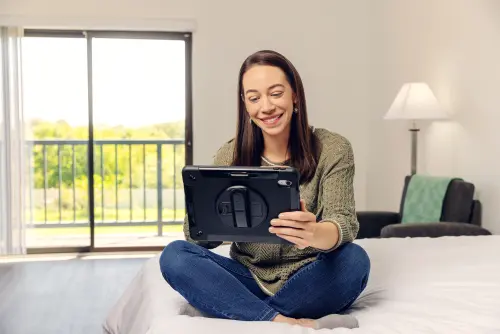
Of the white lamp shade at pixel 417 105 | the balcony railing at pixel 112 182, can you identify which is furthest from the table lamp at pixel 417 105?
the balcony railing at pixel 112 182

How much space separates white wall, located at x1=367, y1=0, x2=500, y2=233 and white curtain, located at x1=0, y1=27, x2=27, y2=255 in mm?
→ 2830

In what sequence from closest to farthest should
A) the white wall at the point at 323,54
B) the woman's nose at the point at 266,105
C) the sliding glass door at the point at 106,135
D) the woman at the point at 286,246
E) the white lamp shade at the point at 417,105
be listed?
the woman at the point at 286,246, the woman's nose at the point at 266,105, the white lamp shade at the point at 417,105, the white wall at the point at 323,54, the sliding glass door at the point at 106,135

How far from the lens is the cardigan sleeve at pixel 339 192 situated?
1486mm

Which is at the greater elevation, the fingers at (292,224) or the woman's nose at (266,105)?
the woman's nose at (266,105)

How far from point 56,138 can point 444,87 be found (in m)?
3.47

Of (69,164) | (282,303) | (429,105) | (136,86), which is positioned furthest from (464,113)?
(69,164)

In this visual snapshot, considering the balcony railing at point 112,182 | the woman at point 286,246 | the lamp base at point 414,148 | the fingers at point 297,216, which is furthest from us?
the balcony railing at point 112,182

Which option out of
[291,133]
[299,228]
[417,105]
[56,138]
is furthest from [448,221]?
[56,138]

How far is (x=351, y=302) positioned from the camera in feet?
5.16

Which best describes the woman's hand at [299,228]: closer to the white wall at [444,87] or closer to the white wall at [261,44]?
the white wall at [444,87]

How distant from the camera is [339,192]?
1551 mm

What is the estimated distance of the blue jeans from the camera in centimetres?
147

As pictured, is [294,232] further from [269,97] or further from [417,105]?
[417,105]

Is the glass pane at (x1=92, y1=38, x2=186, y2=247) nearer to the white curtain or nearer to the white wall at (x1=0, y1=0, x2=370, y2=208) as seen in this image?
the white wall at (x1=0, y1=0, x2=370, y2=208)
